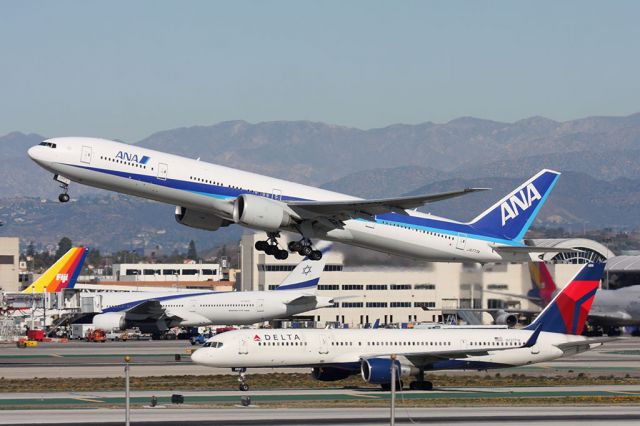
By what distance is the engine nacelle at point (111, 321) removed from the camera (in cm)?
11338

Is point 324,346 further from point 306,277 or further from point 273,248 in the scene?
point 306,277

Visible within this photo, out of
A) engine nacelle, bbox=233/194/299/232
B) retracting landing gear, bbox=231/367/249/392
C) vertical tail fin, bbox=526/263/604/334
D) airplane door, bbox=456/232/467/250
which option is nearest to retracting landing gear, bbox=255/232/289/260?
engine nacelle, bbox=233/194/299/232

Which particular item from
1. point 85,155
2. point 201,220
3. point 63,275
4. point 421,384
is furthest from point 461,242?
point 63,275

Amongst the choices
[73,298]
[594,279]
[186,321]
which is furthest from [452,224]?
[73,298]

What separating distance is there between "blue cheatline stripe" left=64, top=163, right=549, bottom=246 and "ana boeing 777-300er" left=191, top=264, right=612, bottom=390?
5704 millimetres

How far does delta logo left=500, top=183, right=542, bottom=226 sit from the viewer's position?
69.9 m

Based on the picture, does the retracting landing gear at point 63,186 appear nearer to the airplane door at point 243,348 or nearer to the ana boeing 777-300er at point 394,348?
the ana boeing 777-300er at point 394,348

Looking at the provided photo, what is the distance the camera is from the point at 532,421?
48250 millimetres

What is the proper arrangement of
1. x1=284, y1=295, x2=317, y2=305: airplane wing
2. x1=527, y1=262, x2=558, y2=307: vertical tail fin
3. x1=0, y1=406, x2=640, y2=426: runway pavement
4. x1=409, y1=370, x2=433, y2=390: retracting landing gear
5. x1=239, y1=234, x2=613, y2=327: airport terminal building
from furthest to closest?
x1=284, y1=295, x2=317, y2=305: airplane wing < x1=527, y1=262, x2=558, y2=307: vertical tail fin < x1=239, y1=234, x2=613, y2=327: airport terminal building < x1=409, y1=370, x2=433, y2=390: retracting landing gear < x1=0, y1=406, x2=640, y2=426: runway pavement

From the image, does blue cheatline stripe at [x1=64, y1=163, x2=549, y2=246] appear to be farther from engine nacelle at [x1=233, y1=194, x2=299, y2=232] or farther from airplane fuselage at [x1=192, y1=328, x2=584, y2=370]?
airplane fuselage at [x1=192, y1=328, x2=584, y2=370]

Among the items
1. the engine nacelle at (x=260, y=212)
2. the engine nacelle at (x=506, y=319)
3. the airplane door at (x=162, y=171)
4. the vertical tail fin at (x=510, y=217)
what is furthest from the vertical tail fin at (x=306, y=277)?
the airplane door at (x=162, y=171)

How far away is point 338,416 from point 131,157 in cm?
1775

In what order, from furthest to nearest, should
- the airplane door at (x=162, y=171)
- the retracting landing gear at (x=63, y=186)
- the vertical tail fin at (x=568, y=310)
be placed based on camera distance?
the vertical tail fin at (x=568, y=310)
the retracting landing gear at (x=63, y=186)
the airplane door at (x=162, y=171)

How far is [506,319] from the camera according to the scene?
97.1 m
